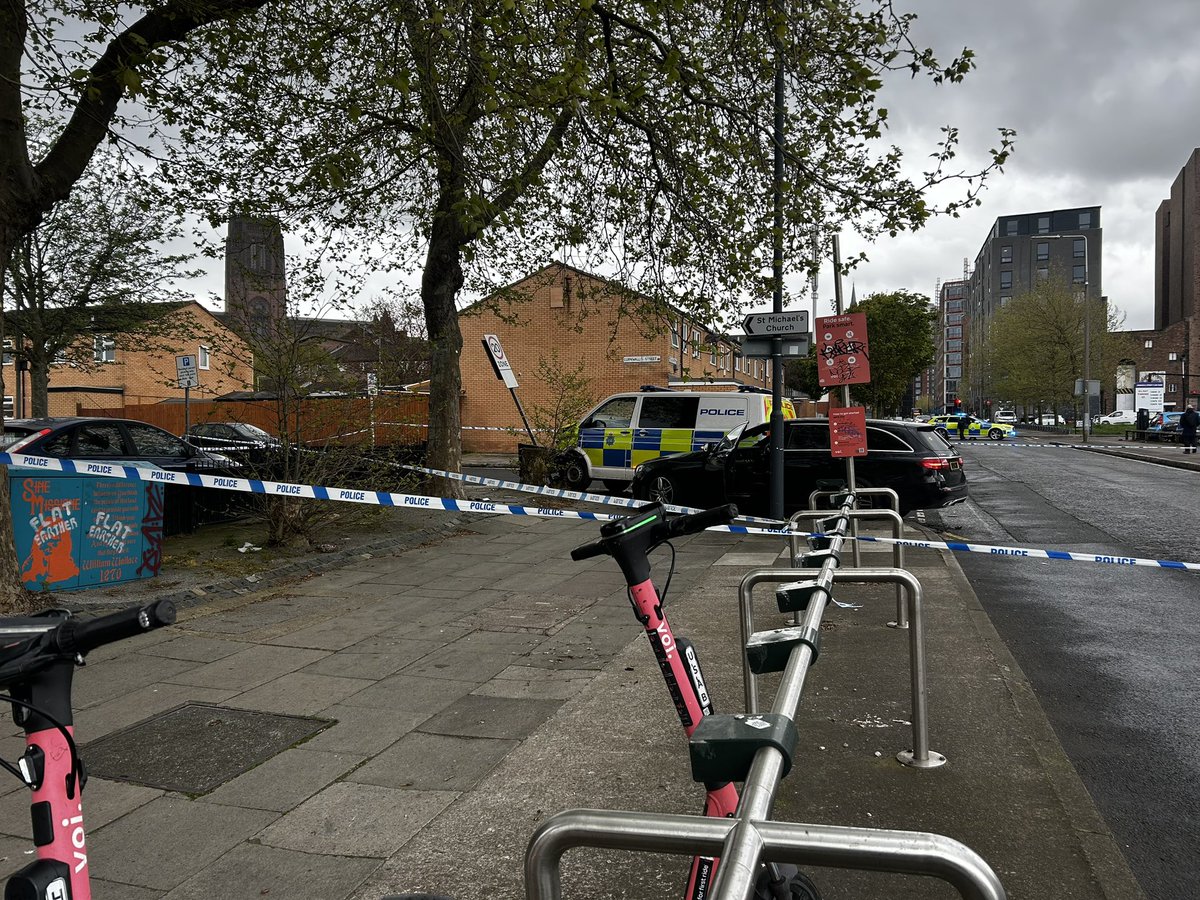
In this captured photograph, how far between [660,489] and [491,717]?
9914 mm

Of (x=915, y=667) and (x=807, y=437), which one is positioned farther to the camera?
(x=807, y=437)

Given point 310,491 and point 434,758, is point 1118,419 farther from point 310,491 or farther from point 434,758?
point 434,758

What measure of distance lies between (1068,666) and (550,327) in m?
27.7

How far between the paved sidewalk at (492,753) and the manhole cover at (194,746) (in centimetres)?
2

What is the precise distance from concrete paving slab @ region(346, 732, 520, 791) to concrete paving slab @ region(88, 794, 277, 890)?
51cm

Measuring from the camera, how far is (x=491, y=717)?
177 inches

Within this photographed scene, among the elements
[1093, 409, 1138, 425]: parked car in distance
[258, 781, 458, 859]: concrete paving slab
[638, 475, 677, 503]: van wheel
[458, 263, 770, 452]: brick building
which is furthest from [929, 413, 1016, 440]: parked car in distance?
[258, 781, 458, 859]: concrete paving slab

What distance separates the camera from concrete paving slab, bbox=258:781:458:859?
3.14 m

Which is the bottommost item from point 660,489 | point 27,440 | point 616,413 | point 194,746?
point 194,746

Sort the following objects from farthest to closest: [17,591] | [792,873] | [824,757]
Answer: [17,591]
[824,757]
[792,873]

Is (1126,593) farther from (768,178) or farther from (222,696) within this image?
(222,696)

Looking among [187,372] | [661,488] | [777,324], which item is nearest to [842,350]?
[777,324]

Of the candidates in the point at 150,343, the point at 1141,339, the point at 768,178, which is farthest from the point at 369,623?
the point at 1141,339

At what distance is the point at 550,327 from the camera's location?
32.3m
